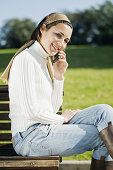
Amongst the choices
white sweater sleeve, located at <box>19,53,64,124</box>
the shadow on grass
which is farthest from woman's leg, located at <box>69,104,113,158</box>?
the shadow on grass

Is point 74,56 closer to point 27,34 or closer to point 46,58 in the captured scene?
point 46,58

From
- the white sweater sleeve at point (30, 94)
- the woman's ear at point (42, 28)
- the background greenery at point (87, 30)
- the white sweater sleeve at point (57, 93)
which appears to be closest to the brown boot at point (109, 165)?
the white sweater sleeve at point (30, 94)

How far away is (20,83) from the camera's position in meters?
2.50

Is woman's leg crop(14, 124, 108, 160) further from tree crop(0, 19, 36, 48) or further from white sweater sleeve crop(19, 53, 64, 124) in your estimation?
tree crop(0, 19, 36, 48)

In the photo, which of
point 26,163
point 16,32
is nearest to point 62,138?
point 26,163

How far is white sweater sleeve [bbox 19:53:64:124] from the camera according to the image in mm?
2471

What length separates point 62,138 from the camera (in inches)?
99.0

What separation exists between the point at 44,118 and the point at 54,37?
73cm

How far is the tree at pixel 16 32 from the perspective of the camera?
40.7 metres

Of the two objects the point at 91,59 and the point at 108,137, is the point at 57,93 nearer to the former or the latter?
the point at 108,137

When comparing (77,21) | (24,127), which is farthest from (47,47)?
(77,21)

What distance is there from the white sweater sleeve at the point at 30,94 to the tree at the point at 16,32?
35226 millimetres

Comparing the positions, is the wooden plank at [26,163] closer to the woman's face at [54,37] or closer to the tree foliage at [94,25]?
the woman's face at [54,37]

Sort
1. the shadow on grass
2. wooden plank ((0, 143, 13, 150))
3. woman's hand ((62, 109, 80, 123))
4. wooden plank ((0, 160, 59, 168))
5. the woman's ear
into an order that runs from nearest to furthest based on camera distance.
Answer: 1. wooden plank ((0, 160, 59, 168))
2. the woman's ear
3. woman's hand ((62, 109, 80, 123))
4. wooden plank ((0, 143, 13, 150))
5. the shadow on grass
